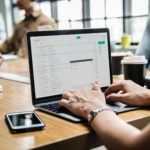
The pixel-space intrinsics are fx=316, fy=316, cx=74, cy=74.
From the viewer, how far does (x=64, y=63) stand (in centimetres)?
110

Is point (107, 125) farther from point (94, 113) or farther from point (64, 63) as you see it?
point (64, 63)

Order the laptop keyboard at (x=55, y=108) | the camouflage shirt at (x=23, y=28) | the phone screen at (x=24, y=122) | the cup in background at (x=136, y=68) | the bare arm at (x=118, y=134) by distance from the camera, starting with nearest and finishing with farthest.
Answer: the bare arm at (x=118, y=134), the phone screen at (x=24, y=122), the laptop keyboard at (x=55, y=108), the cup in background at (x=136, y=68), the camouflage shirt at (x=23, y=28)

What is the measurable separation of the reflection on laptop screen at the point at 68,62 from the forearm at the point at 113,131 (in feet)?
0.98

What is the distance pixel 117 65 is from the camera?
1.65m

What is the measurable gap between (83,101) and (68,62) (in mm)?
236

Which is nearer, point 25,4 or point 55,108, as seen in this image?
point 55,108

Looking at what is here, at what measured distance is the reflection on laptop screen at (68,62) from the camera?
1046 millimetres

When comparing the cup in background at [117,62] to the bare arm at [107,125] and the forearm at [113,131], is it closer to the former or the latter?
the bare arm at [107,125]

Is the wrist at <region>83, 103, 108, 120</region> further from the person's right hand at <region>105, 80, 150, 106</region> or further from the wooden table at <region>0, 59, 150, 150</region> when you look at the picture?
the person's right hand at <region>105, 80, 150, 106</region>

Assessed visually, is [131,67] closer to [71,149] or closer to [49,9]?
[71,149]

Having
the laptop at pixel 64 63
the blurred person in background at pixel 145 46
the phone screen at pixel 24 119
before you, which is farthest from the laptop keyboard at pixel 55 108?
the blurred person in background at pixel 145 46

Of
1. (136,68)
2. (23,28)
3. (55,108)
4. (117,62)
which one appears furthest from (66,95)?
(23,28)

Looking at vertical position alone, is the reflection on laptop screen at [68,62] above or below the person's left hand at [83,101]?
above

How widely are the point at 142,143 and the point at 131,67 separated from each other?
70 cm
